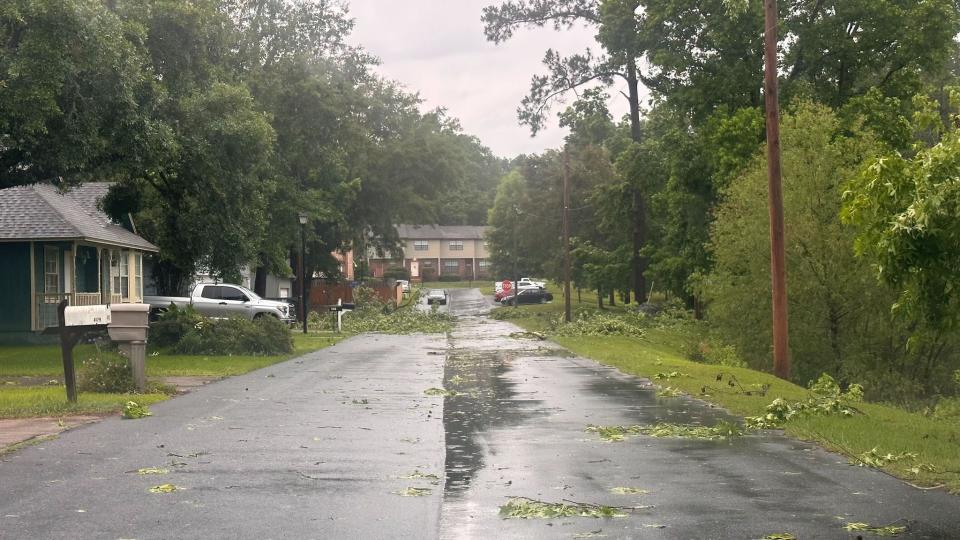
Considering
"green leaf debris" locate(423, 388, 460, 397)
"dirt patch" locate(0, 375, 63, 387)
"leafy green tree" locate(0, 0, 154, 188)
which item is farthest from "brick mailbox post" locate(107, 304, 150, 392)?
"leafy green tree" locate(0, 0, 154, 188)

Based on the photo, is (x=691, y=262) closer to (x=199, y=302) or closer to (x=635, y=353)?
(x=635, y=353)

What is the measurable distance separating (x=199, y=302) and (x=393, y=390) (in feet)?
74.2

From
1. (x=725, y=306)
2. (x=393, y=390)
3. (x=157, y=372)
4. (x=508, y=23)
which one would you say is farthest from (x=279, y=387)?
(x=508, y=23)

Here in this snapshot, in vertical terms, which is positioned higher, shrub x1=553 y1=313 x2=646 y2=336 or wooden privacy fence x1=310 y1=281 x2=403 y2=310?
wooden privacy fence x1=310 y1=281 x2=403 y2=310

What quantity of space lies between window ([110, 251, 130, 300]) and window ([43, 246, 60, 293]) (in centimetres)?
424

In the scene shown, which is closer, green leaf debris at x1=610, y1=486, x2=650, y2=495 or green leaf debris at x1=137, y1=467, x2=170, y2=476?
green leaf debris at x1=610, y1=486, x2=650, y2=495

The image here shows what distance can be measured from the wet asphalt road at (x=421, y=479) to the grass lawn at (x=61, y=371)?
114 cm

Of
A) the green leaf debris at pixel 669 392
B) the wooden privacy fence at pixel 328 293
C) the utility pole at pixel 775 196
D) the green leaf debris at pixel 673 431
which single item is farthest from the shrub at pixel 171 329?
the wooden privacy fence at pixel 328 293

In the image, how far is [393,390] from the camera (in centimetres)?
1794

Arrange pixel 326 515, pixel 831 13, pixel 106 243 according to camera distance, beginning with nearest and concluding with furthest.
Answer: pixel 326 515 < pixel 106 243 < pixel 831 13

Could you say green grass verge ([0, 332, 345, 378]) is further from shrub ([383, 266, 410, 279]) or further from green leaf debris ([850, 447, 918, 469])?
shrub ([383, 266, 410, 279])

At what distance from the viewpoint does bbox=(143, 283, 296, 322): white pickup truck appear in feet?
125

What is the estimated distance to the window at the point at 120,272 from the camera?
1474 inches

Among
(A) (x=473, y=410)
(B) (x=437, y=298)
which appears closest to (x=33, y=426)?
(A) (x=473, y=410)
